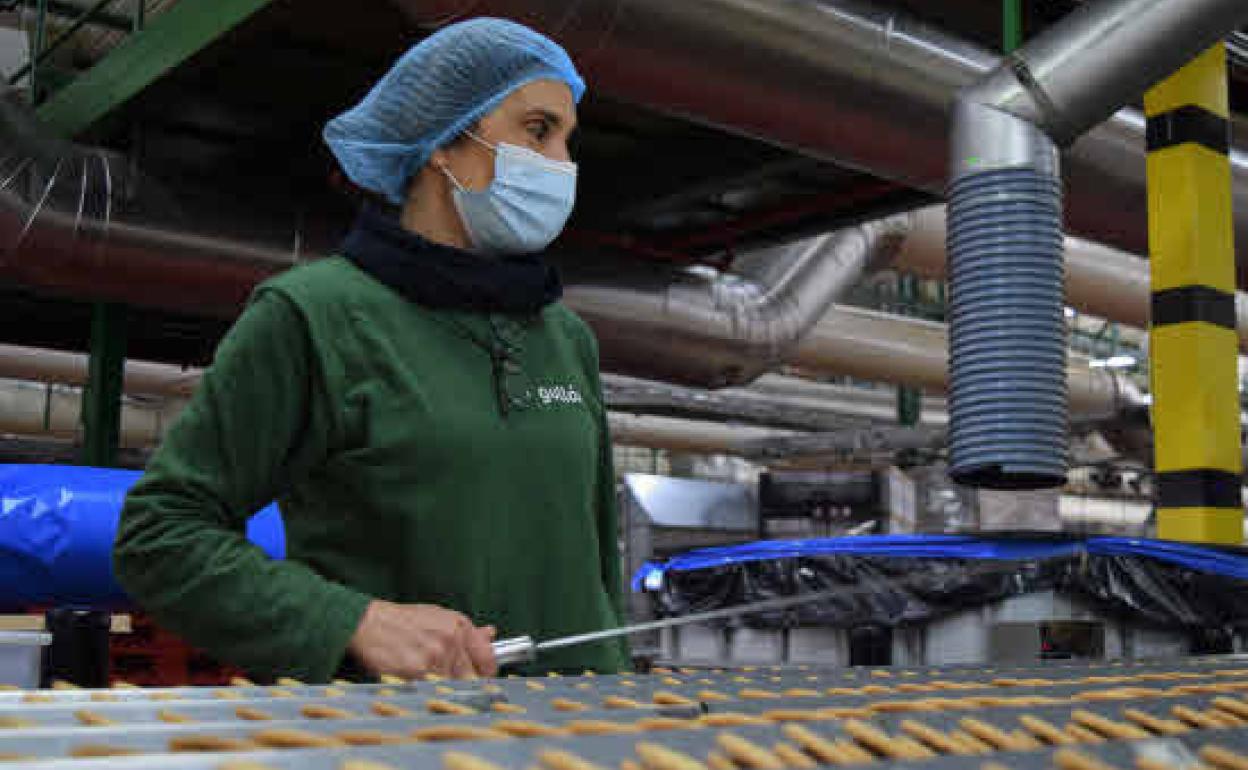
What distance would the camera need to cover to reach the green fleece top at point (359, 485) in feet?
4.26

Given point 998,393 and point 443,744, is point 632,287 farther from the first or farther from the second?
point 443,744

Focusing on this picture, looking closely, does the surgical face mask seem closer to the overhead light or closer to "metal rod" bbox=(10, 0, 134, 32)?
"metal rod" bbox=(10, 0, 134, 32)

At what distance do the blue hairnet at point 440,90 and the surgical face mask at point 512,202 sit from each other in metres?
0.05

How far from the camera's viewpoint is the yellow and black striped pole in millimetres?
4168

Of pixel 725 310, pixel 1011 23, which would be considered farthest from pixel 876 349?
pixel 1011 23

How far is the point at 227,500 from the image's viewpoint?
1366 mm

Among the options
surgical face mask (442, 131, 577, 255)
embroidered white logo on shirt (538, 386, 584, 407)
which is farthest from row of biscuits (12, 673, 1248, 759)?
surgical face mask (442, 131, 577, 255)

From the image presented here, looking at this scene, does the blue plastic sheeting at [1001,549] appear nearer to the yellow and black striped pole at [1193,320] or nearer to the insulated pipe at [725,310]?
the yellow and black striped pole at [1193,320]

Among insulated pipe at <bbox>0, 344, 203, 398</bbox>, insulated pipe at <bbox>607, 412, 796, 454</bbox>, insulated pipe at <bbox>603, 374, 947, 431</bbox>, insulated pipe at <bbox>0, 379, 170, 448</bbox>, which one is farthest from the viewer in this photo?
insulated pipe at <bbox>607, 412, 796, 454</bbox>

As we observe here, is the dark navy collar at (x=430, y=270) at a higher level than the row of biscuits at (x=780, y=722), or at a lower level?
higher

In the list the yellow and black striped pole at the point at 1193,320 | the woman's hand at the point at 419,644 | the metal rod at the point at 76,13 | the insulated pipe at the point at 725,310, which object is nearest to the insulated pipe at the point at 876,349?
the insulated pipe at the point at 725,310

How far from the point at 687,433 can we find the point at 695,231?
584cm

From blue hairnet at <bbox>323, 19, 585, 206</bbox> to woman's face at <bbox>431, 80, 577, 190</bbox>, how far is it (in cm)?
2

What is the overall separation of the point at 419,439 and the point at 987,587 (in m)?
2.56
